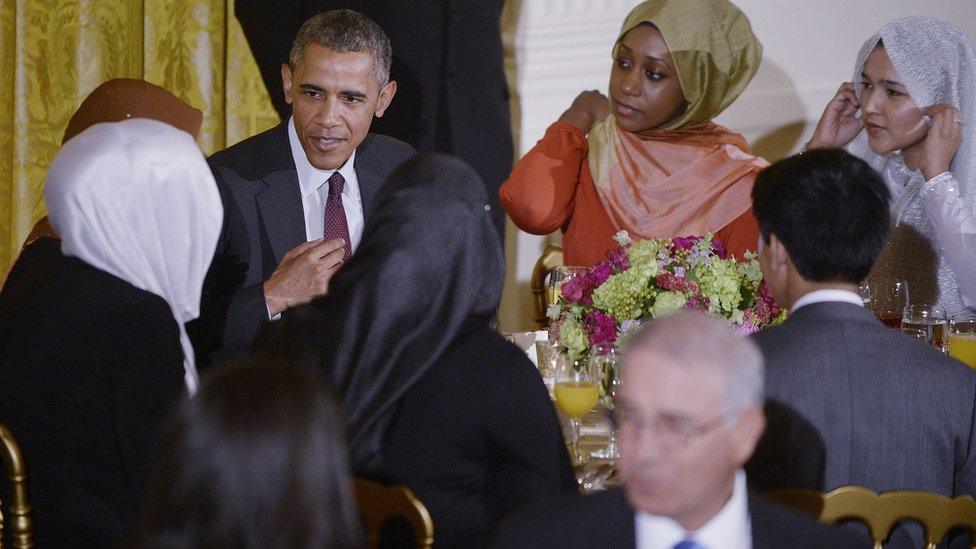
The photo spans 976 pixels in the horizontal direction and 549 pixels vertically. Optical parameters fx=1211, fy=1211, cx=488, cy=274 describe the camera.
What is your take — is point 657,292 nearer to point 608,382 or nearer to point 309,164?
point 608,382

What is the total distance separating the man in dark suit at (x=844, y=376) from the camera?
1.84 metres

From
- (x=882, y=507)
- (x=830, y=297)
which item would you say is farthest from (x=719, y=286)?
(x=882, y=507)

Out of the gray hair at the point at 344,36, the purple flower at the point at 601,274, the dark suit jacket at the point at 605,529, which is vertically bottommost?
the purple flower at the point at 601,274

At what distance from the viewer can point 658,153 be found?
3537mm

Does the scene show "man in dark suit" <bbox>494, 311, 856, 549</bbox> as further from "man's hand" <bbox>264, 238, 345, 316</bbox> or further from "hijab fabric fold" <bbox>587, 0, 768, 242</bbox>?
"hijab fabric fold" <bbox>587, 0, 768, 242</bbox>

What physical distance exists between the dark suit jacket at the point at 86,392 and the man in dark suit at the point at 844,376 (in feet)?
3.10

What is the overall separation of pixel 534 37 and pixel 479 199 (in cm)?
294

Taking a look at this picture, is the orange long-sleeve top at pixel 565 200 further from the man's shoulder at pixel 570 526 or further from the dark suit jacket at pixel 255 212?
the man's shoulder at pixel 570 526

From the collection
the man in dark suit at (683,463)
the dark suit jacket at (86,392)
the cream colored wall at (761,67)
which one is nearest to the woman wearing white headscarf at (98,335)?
the dark suit jacket at (86,392)

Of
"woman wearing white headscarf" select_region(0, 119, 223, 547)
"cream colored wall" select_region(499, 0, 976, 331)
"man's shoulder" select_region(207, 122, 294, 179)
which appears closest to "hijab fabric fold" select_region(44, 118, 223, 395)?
"woman wearing white headscarf" select_region(0, 119, 223, 547)

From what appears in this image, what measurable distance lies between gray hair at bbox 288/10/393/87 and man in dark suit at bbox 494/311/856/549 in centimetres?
Result: 184

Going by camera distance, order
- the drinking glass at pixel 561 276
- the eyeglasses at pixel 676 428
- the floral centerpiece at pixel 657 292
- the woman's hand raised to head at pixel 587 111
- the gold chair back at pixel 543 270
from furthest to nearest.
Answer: the gold chair back at pixel 543 270, the woman's hand raised to head at pixel 587 111, the drinking glass at pixel 561 276, the floral centerpiece at pixel 657 292, the eyeglasses at pixel 676 428

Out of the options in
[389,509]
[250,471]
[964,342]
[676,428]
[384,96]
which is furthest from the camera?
[384,96]

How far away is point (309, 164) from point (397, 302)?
137cm
